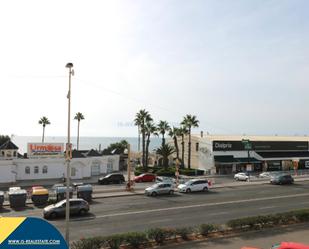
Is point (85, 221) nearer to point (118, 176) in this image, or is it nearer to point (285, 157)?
point (118, 176)

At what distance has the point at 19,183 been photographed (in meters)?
54.5

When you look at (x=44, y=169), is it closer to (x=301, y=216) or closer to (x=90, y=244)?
(x=301, y=216)

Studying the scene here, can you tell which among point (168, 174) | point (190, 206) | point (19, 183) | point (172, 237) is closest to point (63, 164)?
A: point (19, 183)

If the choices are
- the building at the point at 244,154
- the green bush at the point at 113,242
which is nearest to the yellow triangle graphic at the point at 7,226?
the green bush at the point at 113,242

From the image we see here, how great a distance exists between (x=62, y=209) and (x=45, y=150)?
2883cm

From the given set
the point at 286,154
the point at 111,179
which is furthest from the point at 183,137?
the point at 111,179

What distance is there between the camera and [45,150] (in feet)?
191

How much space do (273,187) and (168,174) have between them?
22242 mm

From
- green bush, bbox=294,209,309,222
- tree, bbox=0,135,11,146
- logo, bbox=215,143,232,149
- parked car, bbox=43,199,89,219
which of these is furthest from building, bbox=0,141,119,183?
tree, bbox=0,135,11,146

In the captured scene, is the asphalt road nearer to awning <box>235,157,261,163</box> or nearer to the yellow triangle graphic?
the yellow triangle graphic

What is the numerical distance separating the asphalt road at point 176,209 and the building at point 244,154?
26.0 meters

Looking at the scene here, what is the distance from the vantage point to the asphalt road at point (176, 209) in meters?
27.9

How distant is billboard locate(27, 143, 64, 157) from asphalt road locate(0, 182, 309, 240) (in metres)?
20.6

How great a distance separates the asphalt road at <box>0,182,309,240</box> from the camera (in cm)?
2789
